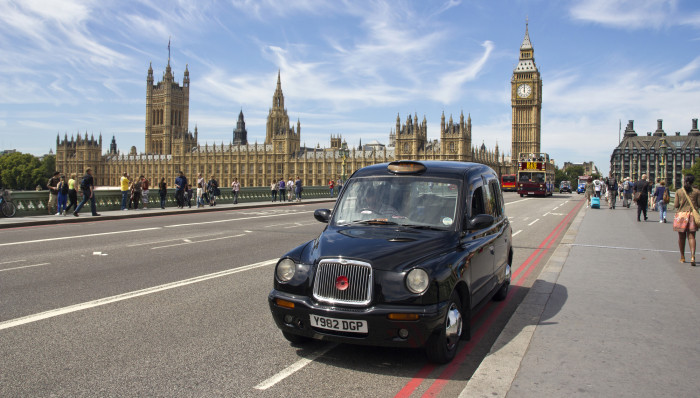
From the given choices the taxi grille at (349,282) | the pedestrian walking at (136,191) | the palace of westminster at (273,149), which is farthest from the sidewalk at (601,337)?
the palace of westminster at (273,149)

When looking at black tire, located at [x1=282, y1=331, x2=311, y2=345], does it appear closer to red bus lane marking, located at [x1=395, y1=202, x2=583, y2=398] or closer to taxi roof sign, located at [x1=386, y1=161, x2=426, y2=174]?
red bus lane marking, located at [x1=395, y1=202, x2=583, y2=398]

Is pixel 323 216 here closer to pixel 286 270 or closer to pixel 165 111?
pixel 286 270

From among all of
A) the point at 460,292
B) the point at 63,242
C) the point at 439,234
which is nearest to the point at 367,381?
the point at 460,292

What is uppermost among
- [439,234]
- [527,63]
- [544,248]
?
[527,63]

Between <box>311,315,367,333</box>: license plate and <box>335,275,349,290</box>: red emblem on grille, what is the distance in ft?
0.88

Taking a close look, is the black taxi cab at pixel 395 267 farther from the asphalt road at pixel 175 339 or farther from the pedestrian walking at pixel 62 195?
the pedestrian walking at pixel 62 195

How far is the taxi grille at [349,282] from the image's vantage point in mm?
4102

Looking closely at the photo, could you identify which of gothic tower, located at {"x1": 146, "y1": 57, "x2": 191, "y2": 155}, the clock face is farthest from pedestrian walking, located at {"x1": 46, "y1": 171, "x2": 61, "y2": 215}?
gothic tower, located at {"x1": 146, "y1": 57, "x2": 191, "y2": 155}

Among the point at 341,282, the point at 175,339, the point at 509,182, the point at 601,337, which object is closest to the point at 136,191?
the point at 175,339

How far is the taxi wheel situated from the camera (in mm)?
4227

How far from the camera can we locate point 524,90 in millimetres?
130375

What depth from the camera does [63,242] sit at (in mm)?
12094

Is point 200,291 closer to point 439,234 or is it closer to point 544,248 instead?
point 439,234

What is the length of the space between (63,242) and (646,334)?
12244 mm
